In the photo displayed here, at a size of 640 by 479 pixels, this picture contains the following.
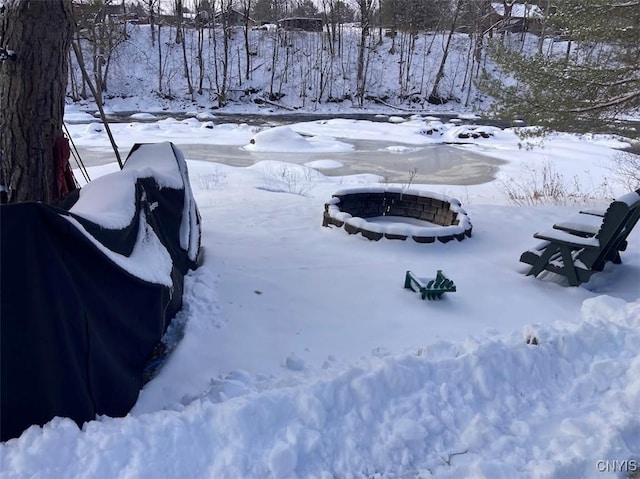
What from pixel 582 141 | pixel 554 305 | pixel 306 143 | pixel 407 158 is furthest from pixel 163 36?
pixel 554 305

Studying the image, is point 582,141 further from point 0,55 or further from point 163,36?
point 163,36

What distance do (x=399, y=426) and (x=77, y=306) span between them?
1.64 meters

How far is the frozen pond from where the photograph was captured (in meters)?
14.8

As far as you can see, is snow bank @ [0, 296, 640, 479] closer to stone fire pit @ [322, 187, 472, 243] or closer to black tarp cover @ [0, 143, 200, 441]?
black tarp cover @ [0, 143, 200, 441]

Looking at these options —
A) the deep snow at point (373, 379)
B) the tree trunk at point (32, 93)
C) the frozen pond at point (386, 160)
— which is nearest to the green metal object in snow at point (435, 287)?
the deep snow at point (373, 379)

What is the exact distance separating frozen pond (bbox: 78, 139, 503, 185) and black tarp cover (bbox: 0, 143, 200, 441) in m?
11.0

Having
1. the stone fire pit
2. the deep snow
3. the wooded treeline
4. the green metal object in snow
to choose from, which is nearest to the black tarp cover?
the deep snow

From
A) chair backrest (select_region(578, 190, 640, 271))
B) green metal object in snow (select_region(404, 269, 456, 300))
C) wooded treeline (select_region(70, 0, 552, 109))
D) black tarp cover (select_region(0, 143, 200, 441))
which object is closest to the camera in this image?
black tarp cover (select_region(0, 143, 200, 441))

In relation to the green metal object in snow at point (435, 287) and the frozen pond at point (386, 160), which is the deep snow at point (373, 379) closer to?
the green metal object in snow at point (435, 287)

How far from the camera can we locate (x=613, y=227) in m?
4.75

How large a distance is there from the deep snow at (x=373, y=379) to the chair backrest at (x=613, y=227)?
0.94ft

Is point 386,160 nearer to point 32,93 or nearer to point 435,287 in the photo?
point 435,287

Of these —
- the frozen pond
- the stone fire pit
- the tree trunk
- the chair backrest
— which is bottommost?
the frozen pond

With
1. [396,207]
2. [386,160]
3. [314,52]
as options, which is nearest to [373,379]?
[396,207]
